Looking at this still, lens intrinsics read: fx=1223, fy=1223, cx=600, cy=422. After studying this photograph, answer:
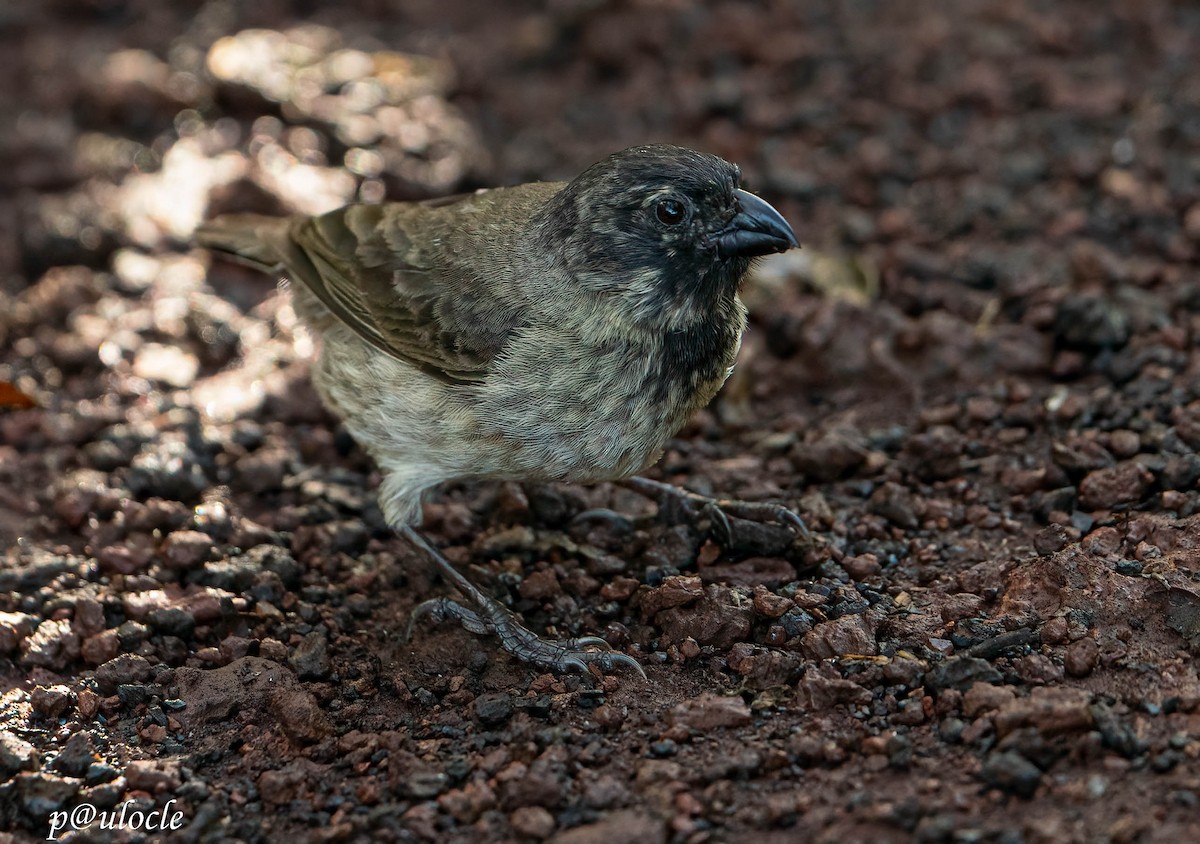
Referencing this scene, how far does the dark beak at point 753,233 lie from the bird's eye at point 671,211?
0.49ft

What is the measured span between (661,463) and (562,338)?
122 cm

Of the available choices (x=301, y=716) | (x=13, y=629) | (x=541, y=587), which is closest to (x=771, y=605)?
(x=541, y=587)

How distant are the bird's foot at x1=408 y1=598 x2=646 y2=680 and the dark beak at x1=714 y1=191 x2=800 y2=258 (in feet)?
4.82

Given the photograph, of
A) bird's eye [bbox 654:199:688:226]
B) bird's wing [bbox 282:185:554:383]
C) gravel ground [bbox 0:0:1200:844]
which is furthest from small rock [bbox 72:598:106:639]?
bird's eye [bbox 654:199:688:226]

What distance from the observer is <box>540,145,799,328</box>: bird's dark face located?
14.3 ft

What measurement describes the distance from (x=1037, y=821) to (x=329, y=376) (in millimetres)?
3268

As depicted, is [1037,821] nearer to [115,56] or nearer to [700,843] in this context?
[700,843]

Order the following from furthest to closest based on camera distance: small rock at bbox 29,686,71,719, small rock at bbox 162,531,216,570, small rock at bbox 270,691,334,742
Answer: small rock at bbox 162,531,216,570
small rock at bbox 29,686,71,719
small rock at bbox 270,691,334,742

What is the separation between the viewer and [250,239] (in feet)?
18.4

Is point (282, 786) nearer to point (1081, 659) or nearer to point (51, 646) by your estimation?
point (51, 646)

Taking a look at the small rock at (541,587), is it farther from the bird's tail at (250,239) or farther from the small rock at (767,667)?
the bird's tail at (250,239)

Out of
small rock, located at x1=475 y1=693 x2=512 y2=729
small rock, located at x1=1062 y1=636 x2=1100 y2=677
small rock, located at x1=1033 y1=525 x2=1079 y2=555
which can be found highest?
small rock, located at x1=1033 y1=525 x2=1079 y2=555

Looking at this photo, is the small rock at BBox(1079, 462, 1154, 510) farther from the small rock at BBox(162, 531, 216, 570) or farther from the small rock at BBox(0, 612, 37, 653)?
the small rock at BBox(0, 612, 37, 653)

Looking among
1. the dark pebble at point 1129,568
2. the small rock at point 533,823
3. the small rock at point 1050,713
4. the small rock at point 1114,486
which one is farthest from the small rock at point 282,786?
the small rock at point 1114,486
